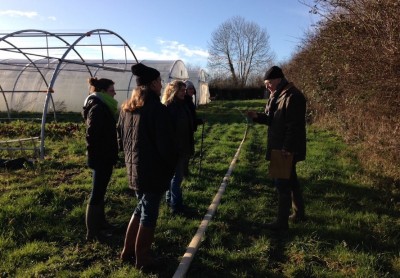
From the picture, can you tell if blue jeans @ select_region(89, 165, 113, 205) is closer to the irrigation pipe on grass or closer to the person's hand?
the irrigation pipe on grass

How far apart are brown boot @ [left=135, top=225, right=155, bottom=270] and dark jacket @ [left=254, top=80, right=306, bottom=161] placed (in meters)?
2.02

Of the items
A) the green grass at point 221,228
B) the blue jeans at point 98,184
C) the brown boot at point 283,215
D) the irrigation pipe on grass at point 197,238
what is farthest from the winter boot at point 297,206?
the blue jeans at point 98,184

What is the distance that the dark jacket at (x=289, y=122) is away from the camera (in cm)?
483

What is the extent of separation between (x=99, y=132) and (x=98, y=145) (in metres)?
0.15

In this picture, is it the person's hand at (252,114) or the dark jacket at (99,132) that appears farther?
the person's hand at (252,114)

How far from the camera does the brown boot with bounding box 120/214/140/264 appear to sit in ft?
13.4

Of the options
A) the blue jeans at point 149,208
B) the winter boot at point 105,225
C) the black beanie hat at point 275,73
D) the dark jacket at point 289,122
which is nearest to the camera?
the blue jeans at point 149,208

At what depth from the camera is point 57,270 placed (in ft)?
13.0

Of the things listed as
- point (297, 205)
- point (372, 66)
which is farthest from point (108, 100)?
point (372, 66)

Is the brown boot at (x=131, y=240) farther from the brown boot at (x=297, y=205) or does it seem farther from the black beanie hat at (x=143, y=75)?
the brown boot at (x=297, y=205)

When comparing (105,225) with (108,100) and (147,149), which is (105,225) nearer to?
(108,100)

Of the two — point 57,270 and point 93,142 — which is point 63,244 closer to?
point 57,270

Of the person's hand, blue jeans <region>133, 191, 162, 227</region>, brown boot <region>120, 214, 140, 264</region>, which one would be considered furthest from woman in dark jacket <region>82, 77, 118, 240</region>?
the person's hand

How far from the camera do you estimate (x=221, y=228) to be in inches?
201
